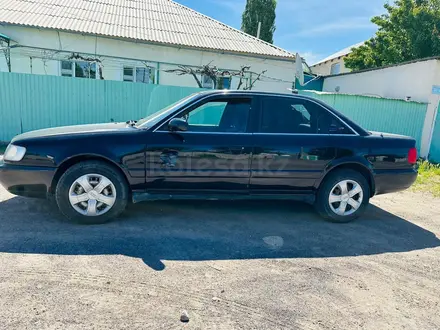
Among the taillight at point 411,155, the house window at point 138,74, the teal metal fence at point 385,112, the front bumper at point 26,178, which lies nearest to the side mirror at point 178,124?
the front bumper at point 26,178

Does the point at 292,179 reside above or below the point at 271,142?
below

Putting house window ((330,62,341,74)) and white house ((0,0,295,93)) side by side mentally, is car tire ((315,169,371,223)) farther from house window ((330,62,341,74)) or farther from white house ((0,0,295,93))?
house window ((330,62,341,74))

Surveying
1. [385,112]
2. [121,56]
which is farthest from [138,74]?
[385,112]

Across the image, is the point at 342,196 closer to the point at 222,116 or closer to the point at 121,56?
the point at 222,116

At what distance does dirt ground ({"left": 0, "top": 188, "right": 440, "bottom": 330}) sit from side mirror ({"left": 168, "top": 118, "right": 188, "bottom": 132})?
1.20 metres

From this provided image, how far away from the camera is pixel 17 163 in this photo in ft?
12.3

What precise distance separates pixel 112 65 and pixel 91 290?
454 inches

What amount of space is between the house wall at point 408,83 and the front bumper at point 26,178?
10.5 m

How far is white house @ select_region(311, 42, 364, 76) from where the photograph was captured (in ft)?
88.8

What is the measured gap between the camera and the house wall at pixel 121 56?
1177cm

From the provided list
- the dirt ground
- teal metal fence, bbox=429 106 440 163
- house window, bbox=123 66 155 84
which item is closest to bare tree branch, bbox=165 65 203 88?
house window, bbox=123 66 155 84

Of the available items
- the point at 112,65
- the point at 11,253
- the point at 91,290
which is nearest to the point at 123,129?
the point at 11,253

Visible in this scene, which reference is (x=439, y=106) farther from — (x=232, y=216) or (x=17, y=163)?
(x=17, y=163)

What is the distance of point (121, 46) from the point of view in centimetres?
1240
